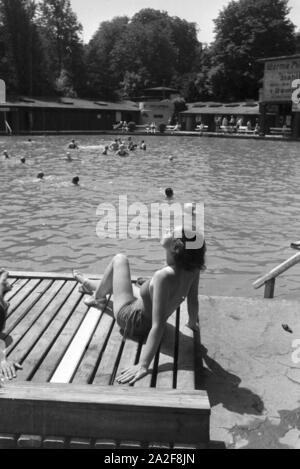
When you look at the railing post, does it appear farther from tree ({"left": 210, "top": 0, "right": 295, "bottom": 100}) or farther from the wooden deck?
tree ({"left": 210, "top": 0, "right": 295, "bottom": 100})

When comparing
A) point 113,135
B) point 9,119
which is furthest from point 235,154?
point 9,119

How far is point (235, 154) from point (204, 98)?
39.2 meters

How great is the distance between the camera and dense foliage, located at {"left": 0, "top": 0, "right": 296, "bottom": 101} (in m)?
62.7

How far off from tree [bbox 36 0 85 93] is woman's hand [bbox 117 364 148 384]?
72272 mm

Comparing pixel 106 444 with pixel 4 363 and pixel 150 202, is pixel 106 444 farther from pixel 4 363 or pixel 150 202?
pixel 150 202

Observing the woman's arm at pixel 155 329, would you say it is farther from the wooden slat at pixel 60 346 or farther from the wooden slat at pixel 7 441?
the wooden slat at pixel 7 441

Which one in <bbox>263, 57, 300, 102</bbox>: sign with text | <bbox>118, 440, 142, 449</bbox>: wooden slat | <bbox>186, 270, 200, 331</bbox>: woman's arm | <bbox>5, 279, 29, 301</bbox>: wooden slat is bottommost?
<bbox>118, 440, 142, 449</bbox>: wooden slat

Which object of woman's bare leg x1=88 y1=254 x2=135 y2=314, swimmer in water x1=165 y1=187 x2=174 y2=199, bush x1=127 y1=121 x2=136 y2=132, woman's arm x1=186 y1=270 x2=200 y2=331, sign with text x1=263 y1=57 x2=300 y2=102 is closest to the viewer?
woman's arm x1=186 y1=270 x2=200 y2=331

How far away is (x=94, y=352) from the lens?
3791 mm

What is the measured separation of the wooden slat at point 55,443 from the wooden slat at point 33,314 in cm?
105

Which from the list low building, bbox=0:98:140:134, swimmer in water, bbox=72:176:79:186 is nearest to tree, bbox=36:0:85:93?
low building, bbox=0:98:140:134

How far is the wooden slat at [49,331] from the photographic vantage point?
11.7 feet
